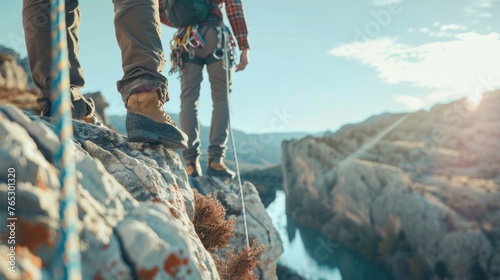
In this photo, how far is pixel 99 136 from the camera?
2436 millimetres

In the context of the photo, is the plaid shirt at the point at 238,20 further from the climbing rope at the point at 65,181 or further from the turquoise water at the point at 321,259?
the turquoise water at the point at 321,259

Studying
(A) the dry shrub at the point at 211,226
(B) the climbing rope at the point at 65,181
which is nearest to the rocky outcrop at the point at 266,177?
(A) the dry shrub at the point at 211,226

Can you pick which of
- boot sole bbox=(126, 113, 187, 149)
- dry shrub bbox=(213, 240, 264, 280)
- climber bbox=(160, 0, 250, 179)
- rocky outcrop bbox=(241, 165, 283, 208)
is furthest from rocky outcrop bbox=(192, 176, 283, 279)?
rocky outcrop bbox=(241, 165, 283, 208)

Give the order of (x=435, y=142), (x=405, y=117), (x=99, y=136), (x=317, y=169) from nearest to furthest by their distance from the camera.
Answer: (x=99, y=136) → (x=435, y=142) → (x=317, y=169) → (x=405, y=117)

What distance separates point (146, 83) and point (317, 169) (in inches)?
2687

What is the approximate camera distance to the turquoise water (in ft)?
175

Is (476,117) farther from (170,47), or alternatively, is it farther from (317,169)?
(170,47)

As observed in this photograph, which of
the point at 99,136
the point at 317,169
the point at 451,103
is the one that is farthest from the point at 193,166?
the point at 451,103

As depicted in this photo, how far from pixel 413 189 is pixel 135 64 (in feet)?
165

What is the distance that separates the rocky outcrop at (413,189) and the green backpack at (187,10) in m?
43.8

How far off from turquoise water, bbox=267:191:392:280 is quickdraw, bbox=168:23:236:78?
49480 mm

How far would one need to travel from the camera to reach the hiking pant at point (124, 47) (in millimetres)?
2539

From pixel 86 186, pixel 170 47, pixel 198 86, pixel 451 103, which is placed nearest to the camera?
pixel 86 186

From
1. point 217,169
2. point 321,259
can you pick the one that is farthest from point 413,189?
point 217,169
